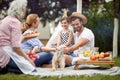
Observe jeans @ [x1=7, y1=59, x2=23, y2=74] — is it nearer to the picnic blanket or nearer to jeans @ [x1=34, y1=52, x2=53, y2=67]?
the picnic blanket

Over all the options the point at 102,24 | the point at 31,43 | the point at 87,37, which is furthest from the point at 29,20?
the point at 102,24

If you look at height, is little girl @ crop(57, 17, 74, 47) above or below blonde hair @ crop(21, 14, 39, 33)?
below

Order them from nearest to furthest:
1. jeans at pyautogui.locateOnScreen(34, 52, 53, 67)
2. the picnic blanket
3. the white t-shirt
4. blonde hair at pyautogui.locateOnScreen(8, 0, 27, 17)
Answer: the picnic blanket → blonde hair at pyautogui.locateOnScreen(8, 0, 27, 17) → jeans at pyautogui.locateOnScreen(34, 52, 53, 67) → the white t-shirt

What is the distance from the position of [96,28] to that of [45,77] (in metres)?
7.59

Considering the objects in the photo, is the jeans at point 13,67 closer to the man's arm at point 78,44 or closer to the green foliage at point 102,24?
the man's arm at point 78,44

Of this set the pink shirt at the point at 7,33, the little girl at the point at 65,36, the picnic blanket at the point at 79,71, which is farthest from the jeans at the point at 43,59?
the pink shirt at the point at 7,33

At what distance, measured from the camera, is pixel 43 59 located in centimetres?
854

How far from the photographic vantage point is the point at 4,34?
301 inches

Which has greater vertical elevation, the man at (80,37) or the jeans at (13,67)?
the man at (80,37)

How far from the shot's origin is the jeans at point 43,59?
8478mm

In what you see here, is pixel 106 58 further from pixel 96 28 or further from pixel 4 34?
pixel 96 28

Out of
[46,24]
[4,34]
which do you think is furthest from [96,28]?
[4,34]

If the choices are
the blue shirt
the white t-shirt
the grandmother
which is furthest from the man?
the grandmother

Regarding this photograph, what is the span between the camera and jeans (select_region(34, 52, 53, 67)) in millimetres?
8478
